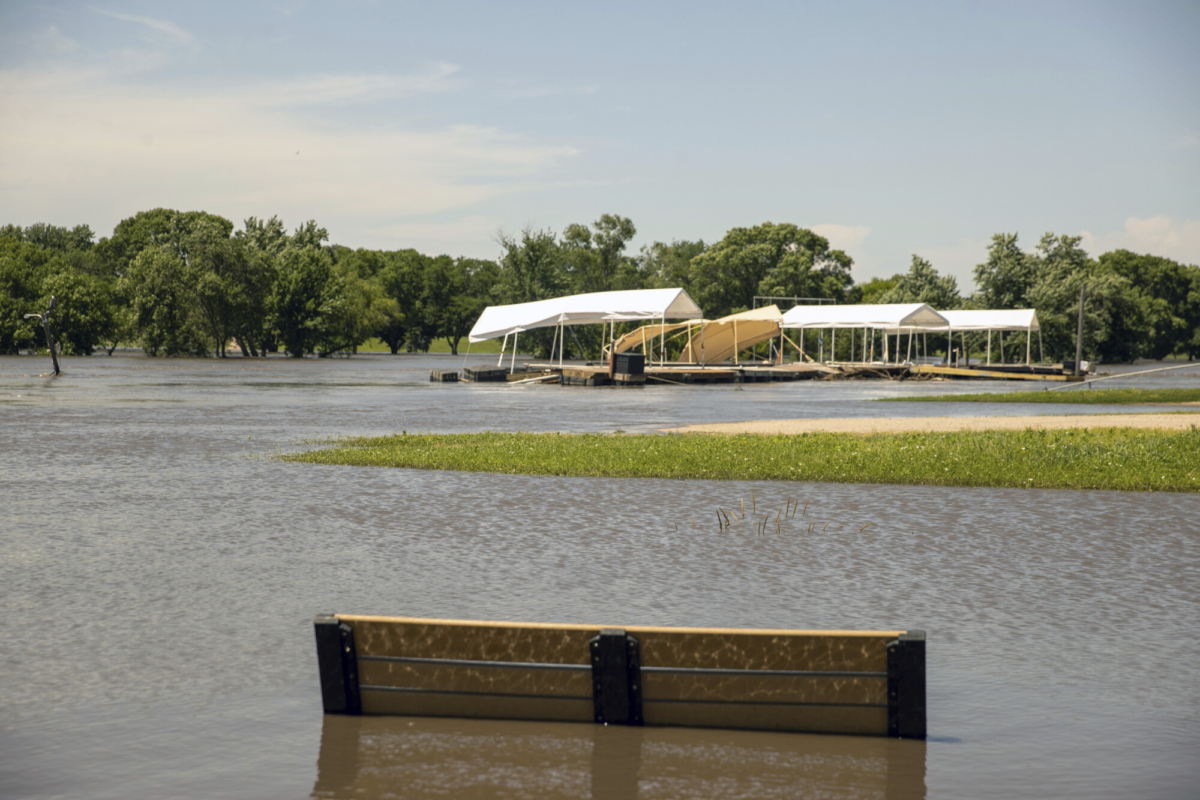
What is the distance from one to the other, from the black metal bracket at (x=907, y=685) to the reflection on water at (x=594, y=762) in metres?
0.11

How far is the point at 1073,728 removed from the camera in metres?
6.20

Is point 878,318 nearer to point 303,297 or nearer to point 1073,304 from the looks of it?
point 1073,304

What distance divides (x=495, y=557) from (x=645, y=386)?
1993 inches

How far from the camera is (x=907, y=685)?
5.65 m

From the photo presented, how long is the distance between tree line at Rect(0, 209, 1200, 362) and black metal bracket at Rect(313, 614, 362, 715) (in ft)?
317

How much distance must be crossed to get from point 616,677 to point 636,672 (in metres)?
0.11

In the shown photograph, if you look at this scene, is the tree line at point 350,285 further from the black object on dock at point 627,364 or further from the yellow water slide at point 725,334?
the black object on dock at point 627,364

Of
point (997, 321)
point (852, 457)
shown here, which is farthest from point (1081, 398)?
point (997, 321)

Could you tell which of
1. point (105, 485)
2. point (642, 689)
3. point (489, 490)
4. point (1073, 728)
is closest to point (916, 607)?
point (1073, 728)

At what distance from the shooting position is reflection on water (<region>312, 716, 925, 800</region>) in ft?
17.3

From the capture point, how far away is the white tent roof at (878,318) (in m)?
76.1

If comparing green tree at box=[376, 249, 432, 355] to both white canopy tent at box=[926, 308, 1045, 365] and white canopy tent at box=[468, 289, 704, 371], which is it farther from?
white canopy tent at box=[926, 308, 1045, 365]

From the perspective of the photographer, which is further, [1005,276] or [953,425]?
[1005,276]

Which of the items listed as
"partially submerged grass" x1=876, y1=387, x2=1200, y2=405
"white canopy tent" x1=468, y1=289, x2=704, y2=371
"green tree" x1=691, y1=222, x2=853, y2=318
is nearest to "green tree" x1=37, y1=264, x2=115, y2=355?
"white canopy tent" x1=468, y1=289, x2=704, y2=371
